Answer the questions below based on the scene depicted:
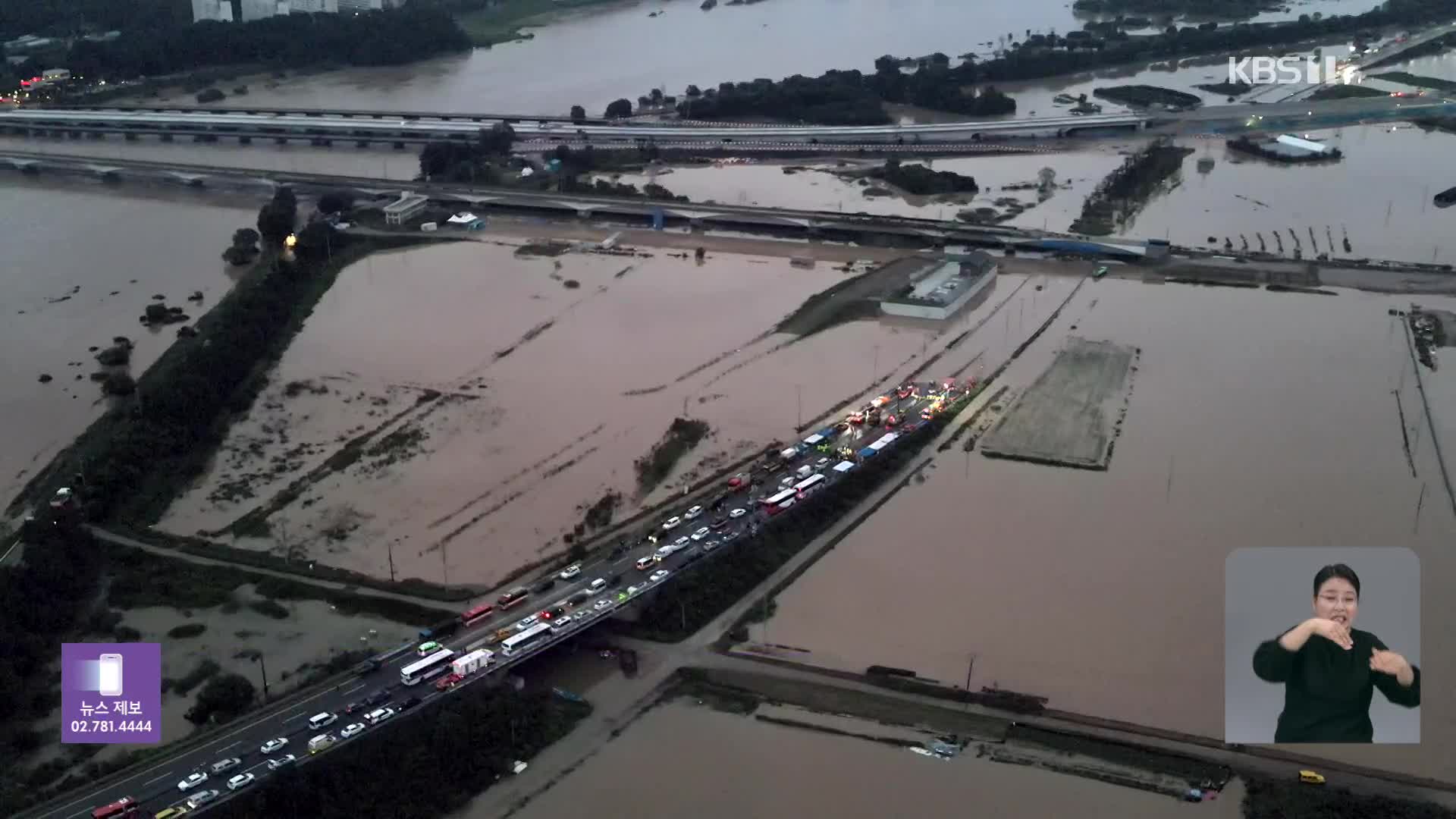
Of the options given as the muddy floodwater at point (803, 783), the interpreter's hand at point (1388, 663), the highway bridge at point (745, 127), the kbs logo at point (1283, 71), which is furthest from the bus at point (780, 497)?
the kbs logo at point (1283, 71)

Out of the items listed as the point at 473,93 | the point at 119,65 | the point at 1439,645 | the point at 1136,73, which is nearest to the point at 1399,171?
the point at 1136,73

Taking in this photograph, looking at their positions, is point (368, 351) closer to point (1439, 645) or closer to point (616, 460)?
point (616, 460)

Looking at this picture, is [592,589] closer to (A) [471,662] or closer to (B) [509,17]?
(A) [471,662]

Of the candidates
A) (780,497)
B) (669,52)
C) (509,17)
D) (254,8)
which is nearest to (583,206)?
(780,497)

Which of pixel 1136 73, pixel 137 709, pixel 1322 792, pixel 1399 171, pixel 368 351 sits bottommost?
pixel 1322 792

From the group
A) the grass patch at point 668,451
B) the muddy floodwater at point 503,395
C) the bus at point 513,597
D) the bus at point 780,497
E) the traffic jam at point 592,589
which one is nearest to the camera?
the traffic jam at point 592,589

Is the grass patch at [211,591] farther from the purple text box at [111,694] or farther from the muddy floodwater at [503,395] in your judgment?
the purple text box at [111,694]
